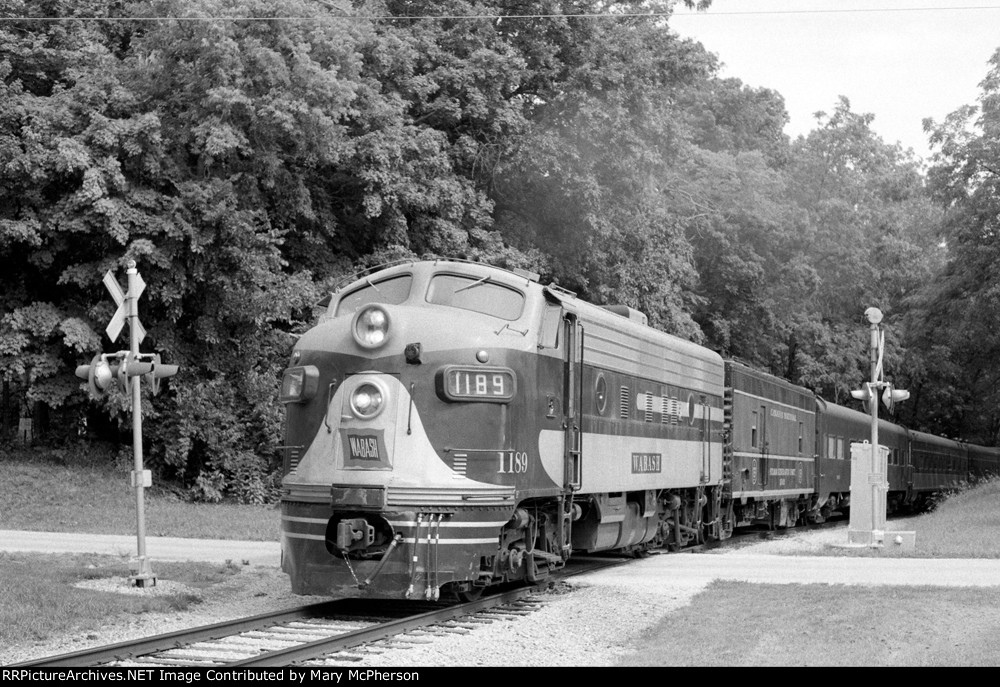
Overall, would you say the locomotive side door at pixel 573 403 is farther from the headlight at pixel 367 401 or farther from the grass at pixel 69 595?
the grass at pixel 69 595

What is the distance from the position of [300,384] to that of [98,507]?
16.3 metres

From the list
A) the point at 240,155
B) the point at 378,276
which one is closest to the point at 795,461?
the point at 240,155

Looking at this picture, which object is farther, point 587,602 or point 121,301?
point 121,301

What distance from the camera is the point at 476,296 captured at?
13.5 m

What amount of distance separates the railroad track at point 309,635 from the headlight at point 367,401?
2.17 m

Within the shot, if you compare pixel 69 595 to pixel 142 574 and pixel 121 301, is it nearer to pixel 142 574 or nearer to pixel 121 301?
pixel 142 574

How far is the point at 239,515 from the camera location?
2711cm

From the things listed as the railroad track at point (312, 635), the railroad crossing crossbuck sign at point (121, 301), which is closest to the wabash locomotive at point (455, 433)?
the railroad track at point (312, 635)

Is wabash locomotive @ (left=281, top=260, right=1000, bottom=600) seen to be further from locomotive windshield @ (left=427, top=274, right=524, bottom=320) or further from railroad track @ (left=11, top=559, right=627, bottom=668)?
railroad track @ (left=11, top=559, right=627, bottom=668)

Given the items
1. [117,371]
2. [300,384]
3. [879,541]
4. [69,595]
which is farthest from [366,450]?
[879,541]

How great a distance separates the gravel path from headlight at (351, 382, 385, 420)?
252 cm

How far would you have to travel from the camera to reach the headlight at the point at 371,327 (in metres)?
12.6

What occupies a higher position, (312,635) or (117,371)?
(117,371)
